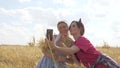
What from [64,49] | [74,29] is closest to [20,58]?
[74,29]

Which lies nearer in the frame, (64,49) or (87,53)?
(64,49)

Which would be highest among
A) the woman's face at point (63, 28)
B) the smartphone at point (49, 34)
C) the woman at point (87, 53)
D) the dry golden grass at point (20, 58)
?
the woman's face at point (63, 28)

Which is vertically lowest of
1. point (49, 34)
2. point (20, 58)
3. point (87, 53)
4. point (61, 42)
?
point (20, 58)

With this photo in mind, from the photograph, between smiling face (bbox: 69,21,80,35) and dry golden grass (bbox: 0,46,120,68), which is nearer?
smiling face (bbox: 69,21,80,35)

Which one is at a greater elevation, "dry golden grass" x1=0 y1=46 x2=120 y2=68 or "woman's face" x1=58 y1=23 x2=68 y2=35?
"woman's face" x1=58 y1=23 x2=68 y2=35

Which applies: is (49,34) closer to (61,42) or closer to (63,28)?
(63,28)

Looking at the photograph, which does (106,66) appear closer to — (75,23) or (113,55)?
(75,23)

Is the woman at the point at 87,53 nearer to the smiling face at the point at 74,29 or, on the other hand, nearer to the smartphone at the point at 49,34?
the smiling face at the point at 74,29

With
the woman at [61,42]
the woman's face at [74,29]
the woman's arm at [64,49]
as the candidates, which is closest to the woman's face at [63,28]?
the woman at [61,42]

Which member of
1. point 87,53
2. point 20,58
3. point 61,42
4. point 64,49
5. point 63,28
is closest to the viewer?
point 64,49

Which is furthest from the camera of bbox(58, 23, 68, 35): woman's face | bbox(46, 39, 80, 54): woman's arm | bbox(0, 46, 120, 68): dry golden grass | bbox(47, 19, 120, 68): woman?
bbox(0, 46, 120, 68): dry golden grass

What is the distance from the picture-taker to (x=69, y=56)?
6.12m

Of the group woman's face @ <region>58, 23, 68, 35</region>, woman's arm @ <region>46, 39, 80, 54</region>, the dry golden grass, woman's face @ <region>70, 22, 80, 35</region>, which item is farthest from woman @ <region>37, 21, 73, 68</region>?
the dry golden grass

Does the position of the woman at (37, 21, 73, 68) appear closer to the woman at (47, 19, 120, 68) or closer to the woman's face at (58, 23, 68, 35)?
the woman's face at (58, 23, 68, 35)
